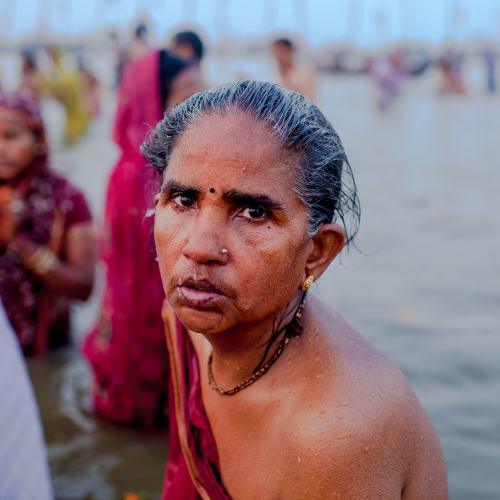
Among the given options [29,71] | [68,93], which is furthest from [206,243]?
[68,93]

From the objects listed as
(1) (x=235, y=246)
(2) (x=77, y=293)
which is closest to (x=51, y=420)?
(2) (x=77, y=293)

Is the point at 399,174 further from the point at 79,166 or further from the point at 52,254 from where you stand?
the point at 52,254

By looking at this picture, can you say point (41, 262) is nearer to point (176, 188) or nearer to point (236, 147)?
point (176, 188)

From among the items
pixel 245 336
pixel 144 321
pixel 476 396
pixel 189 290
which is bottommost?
pixel 476 396

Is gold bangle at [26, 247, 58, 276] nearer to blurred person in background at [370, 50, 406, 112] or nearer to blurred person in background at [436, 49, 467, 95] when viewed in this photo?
blurred person in background at [370, 50, 406, 112]

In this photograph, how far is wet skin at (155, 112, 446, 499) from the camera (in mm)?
1563

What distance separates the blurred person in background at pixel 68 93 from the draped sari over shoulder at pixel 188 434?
13.6 meters

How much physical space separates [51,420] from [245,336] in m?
2.64

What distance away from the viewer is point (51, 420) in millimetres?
4141

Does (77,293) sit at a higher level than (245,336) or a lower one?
lower

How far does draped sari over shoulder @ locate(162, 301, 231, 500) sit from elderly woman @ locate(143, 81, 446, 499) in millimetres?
81

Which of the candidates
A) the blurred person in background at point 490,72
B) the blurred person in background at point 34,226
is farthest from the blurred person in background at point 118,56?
the blurred person in background at point 34,226

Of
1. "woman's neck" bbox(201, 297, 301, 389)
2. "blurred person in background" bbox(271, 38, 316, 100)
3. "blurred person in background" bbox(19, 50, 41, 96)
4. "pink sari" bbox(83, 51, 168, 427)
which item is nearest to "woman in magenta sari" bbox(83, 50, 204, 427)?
"pink sari" bbox(83, 51, 168, 427)

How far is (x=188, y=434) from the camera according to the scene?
1.98 m
